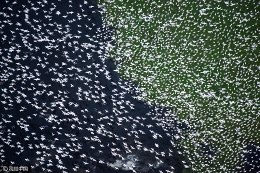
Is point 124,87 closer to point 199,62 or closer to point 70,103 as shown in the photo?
point 70,103

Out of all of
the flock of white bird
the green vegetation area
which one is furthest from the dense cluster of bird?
the green vegetation area

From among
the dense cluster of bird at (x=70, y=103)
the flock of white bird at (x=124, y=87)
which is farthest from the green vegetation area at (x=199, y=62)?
the dense cluster of bird at (x=70, y=103)

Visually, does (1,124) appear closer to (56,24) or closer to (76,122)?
(76,122)

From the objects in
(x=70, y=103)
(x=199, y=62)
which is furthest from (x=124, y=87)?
(x=199, y=62)

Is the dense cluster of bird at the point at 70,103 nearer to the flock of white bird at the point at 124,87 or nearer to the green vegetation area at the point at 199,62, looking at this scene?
the flock of white bird at the point at 124,87

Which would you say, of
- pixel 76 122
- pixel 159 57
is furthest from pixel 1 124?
pixel 159 57

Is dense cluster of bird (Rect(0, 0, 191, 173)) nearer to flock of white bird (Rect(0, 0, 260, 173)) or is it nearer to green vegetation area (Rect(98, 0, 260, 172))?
flock of white bird (Rect(0, 0, 260, 173))
